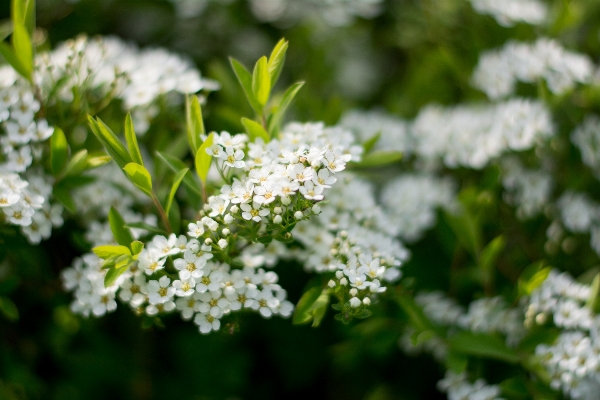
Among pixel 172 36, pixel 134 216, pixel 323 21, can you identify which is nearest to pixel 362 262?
pixel 134 216

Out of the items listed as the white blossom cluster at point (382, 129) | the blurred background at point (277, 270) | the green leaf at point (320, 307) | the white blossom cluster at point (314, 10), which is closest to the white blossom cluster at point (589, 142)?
the blurred background at point (277, 270)

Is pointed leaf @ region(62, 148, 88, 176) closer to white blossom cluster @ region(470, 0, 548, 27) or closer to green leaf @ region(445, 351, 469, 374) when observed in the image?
green leaf @ region(445, 351, 469, 374)

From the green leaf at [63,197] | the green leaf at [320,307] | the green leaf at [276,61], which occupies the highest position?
the green leaf at [276,61]

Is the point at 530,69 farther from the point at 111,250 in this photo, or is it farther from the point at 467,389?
the point at 111,250

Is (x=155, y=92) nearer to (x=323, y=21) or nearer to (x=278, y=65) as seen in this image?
(x=278, y=65)

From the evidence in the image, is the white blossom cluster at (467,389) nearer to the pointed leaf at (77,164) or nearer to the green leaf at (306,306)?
the green leaf at (306,306)

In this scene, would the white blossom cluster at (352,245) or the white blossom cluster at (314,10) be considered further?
the white blossom cluster at (314,10)

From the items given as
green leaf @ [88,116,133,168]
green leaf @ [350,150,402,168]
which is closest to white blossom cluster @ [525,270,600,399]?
green leaf @ [350,150,402,168]
